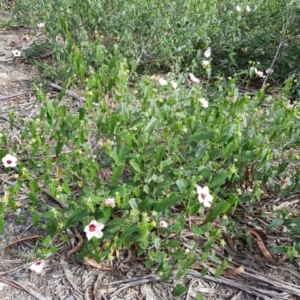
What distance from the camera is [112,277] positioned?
212 cm

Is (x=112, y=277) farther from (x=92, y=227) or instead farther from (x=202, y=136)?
(x=202, y=136)

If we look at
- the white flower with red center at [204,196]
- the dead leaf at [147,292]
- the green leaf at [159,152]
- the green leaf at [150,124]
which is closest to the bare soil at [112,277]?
the dead leaf at [147,292]

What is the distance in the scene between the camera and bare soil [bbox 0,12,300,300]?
2061 millimetres

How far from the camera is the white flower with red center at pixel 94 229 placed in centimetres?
189

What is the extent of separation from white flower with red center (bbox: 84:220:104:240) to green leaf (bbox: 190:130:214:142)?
58cm

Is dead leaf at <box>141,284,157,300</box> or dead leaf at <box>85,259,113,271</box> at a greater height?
dead leaf at <box>85,259,113,271</box>

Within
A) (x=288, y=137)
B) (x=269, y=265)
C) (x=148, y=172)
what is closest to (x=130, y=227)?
(x=148, y=172)

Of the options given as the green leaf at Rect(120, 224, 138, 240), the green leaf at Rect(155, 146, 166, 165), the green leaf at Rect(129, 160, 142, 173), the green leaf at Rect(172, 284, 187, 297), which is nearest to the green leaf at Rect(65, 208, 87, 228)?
the green leaf at Rect(120, 224, 138, 240)

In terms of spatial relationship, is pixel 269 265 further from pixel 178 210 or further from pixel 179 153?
pixel 179 153

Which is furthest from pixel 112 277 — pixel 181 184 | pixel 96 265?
pixel 181 184

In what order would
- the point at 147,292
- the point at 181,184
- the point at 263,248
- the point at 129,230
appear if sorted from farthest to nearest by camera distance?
the point at 263,248, the point at 147,292, the point at 181,184, the point at 129,230

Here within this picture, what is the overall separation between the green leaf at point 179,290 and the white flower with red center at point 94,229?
0.41m

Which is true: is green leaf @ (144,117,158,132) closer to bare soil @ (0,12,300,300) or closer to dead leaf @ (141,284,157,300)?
bare soil @ (0,12,300,300)

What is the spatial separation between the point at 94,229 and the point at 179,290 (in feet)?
1.49
